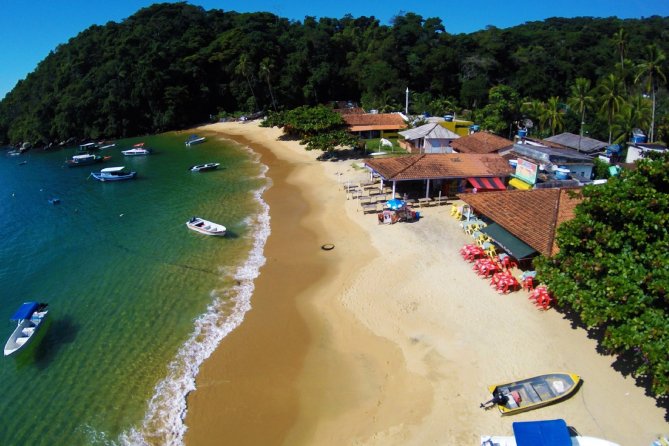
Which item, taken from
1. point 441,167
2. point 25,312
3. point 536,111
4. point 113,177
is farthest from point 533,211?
point 113,177

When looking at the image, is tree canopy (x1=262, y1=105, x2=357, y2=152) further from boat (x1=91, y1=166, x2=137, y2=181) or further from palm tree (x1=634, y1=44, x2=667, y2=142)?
palm tree (x1=634, y1=44, x2=667, y2=142)

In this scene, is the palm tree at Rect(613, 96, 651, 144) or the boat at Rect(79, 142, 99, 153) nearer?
the palm tree at Rect(613, 96, 651, 144)

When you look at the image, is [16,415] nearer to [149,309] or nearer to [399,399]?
[149,309]

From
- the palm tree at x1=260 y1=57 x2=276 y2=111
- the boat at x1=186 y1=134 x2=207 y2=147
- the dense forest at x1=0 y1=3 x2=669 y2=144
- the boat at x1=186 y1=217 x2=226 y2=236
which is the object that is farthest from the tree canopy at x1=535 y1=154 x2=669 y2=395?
the palm tree at x1=260 y1=57 x2=276 y2=111

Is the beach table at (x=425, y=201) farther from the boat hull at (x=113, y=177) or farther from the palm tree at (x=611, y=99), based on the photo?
the boat hull at (x=113, y=177)

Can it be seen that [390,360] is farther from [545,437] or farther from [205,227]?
[205,227]
